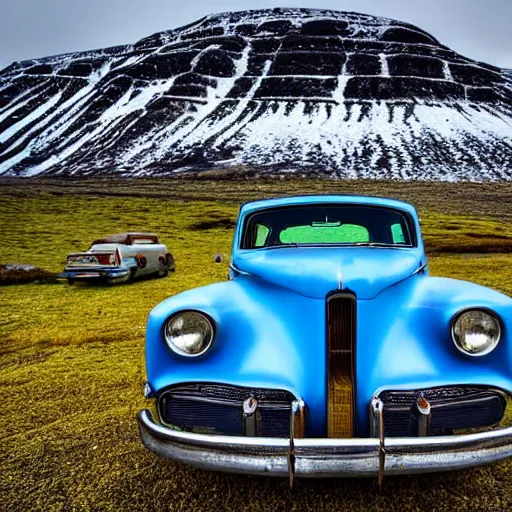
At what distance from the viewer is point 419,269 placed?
14.1 ft

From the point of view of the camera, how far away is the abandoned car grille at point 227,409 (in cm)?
329

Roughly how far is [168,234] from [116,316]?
66.7 feet

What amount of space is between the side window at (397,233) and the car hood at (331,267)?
1.56 feet

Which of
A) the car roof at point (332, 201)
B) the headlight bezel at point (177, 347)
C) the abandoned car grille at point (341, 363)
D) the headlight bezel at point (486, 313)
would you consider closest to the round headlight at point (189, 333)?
the headlight bezel at point (177, 347)

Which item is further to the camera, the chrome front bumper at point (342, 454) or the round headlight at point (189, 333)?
the round headlight at point (189, 333)

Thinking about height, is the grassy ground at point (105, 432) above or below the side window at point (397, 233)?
below

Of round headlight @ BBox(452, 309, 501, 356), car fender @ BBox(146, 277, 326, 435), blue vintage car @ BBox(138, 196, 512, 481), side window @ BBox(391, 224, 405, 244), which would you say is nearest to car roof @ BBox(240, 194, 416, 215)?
side window @ BBox(391, 224, 405, 244)

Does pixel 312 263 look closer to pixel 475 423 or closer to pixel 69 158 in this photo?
pixel 475 423

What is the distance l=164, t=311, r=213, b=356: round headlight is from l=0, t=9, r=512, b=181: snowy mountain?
88805 millimetres

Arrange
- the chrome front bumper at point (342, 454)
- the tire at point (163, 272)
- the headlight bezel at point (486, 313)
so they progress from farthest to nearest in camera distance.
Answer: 1. the tire at point (163, 272)
2. the headlight bezel at point (486, 313)
3. the chrome front bumper at point (342, 454)

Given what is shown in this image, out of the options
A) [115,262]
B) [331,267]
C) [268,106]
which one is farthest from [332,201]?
[268,106]

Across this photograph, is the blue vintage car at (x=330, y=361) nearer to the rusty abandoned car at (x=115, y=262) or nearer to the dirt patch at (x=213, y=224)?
the rusty abandoned car at (x=115, y=262)

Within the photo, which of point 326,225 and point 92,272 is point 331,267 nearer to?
Answer: point 326,225

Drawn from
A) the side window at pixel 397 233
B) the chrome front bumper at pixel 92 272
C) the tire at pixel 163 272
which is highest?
the side window at pixel 397 233
